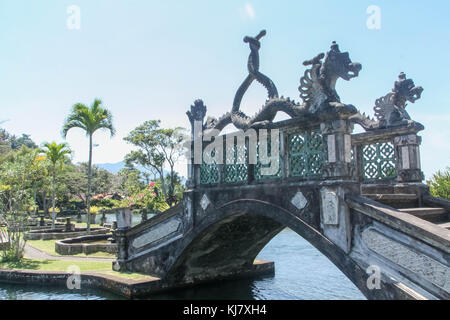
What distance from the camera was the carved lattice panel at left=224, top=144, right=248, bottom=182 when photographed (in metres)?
9.23

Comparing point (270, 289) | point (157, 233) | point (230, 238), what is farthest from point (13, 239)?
point (270, 289)

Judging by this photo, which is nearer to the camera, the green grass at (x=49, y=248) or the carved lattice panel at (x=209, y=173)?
the carved lattice panel at (x=209, y=173)

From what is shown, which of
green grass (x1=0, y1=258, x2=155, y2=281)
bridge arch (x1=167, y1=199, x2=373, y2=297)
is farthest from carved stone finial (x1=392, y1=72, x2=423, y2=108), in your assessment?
green grass (x1=0, y1=258, x2=155, y2=281)

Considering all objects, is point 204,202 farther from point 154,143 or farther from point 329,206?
point 154,143

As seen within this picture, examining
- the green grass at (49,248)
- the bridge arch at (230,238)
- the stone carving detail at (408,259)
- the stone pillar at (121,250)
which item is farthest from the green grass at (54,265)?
the stone carving detail at (408,259)

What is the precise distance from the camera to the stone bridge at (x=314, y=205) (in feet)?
18.4

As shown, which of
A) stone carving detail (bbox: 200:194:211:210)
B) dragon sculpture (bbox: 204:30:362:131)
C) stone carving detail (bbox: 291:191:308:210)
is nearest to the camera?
dragon sculpture (bbox: 204:30:362:131)

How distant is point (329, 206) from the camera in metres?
6.74

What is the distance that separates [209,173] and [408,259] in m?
5.96

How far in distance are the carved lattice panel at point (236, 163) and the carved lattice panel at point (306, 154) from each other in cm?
150

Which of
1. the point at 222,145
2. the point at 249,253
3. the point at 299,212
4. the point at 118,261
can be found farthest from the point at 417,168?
the point at 118,261

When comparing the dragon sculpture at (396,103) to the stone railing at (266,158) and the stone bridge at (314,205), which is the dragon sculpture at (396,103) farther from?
the stone railing at (266,158)

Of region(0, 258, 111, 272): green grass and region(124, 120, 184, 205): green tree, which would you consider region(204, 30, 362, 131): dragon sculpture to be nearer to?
region(0, 258, 111, 272): green grass

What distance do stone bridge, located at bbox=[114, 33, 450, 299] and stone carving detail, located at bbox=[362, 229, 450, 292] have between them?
0.01 metres
